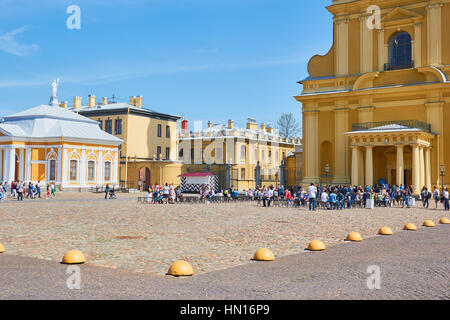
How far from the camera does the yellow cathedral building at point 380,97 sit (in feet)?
136

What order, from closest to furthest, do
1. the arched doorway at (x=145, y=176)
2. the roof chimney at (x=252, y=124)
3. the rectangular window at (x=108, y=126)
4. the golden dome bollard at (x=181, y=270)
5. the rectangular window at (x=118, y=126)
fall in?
the golden dome bollard at (x=181, y=270) < the arched doorway at (x=145, y=176) < the rectangular window at (x=118, y=126) < the rectangular window at (x=108, y=126) < the roof chimney at (x=252, y=124)

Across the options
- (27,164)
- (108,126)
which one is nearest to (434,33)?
(27,164)

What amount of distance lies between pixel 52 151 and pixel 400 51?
36.6 m

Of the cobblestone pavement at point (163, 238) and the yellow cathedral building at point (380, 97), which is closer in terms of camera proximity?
the cobblestone pavement at point (163, 238)

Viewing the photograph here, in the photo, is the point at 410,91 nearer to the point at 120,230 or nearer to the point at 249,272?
the point at 120,230

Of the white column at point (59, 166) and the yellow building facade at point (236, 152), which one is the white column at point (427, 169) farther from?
the white column at point (59, 166)

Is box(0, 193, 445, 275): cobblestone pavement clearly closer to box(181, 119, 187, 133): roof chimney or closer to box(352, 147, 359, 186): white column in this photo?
box(352, 147, 359, 186): white column

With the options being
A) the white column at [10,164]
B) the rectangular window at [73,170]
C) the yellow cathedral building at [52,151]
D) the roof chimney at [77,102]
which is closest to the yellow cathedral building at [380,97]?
the yellow cathedral building at [52,151]

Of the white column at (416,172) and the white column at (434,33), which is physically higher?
the white column at (434,33)

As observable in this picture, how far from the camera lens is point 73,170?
175ft

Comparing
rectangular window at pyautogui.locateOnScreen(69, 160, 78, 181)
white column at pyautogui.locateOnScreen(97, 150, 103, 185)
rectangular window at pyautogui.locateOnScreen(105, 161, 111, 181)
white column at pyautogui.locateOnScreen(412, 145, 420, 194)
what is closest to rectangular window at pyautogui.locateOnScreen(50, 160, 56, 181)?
rectangular window at pyautogui.locateOnScreen(69, 160, 78, 181)

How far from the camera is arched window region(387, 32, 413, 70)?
148 ft

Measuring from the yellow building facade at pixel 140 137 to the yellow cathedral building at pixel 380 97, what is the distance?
21.6 metres
